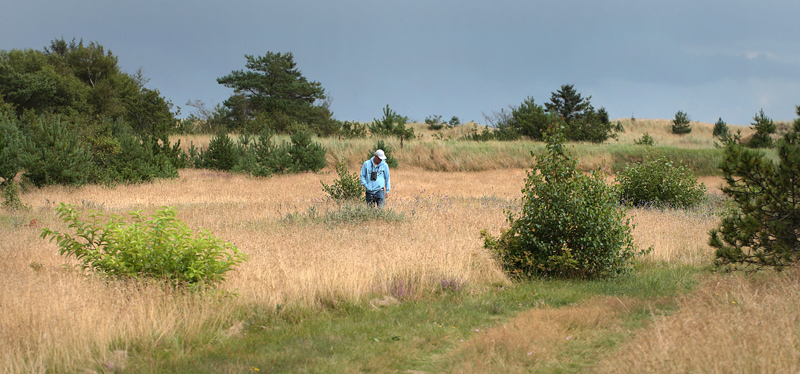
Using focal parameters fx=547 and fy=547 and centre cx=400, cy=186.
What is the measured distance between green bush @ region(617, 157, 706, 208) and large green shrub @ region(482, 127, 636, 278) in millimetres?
9356

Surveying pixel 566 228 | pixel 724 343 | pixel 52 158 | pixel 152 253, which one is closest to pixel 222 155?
pixel 52 158

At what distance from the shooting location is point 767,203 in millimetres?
6547

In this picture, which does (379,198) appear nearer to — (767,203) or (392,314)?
(392,314)

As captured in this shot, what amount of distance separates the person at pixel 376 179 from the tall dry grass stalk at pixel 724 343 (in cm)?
800

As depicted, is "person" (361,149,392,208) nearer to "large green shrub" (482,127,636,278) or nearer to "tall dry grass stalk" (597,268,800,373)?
"large green shrub" (482,127,636,278)

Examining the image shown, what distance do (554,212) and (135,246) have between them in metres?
5.57

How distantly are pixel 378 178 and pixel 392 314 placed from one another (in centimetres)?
669

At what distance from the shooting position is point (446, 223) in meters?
12.0

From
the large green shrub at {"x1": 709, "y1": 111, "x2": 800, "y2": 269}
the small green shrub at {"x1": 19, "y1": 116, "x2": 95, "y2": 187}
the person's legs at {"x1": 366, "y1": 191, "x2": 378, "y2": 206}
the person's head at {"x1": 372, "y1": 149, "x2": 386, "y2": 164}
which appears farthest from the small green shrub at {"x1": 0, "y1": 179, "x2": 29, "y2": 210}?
the large green shrub at {"x1": 709, "y1": 111, "x2": 800, "y2": 269}

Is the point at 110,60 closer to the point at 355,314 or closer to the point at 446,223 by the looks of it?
the point at 446,223

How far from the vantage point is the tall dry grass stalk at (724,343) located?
3.79 m

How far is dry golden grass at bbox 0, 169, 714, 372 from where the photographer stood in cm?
493

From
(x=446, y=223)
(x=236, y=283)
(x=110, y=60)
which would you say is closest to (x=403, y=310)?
(x=236, y=283)

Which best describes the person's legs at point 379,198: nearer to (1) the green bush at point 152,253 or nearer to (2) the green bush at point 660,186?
(1) the green bush at point 152,253
